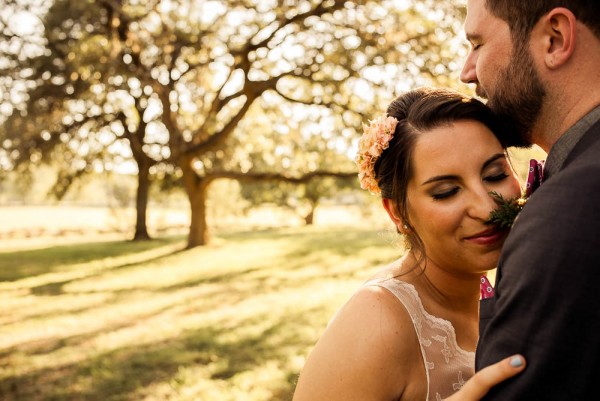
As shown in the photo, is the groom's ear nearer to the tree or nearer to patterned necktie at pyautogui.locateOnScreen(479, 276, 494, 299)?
patterned necktie at pyautogui.locateOnScreen(479, 276, 494, 299)

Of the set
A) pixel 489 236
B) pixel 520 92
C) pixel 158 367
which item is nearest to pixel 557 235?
pixel 520 92

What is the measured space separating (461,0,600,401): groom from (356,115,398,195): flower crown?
90 cm

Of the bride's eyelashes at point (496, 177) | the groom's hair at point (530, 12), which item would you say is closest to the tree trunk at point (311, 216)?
the bride's eyelashes at point (496, 177)

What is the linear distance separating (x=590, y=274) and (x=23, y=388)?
22.9ft

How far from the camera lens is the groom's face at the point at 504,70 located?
1.87 m

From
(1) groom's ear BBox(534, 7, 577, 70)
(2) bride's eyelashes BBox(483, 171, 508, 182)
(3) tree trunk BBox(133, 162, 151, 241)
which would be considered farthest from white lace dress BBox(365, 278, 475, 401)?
(3) tree trunk BBox(133, 162, 151, 241)

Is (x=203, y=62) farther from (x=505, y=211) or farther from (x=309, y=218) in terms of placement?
(x=309, y=218)

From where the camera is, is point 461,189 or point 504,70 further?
point 461,189

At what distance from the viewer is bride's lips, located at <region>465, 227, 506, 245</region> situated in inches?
90.1

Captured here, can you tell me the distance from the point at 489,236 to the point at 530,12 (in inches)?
36.0

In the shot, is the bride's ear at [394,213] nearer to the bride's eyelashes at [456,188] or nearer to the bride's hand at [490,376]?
the bride's eyelashes at [456,188]

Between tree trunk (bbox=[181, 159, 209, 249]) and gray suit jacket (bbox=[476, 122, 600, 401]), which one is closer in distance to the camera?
gray suit jacket (bbox=[476, 122, 600, 401])

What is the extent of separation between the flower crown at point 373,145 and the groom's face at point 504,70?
650mm

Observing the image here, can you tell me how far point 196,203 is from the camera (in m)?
22.8
